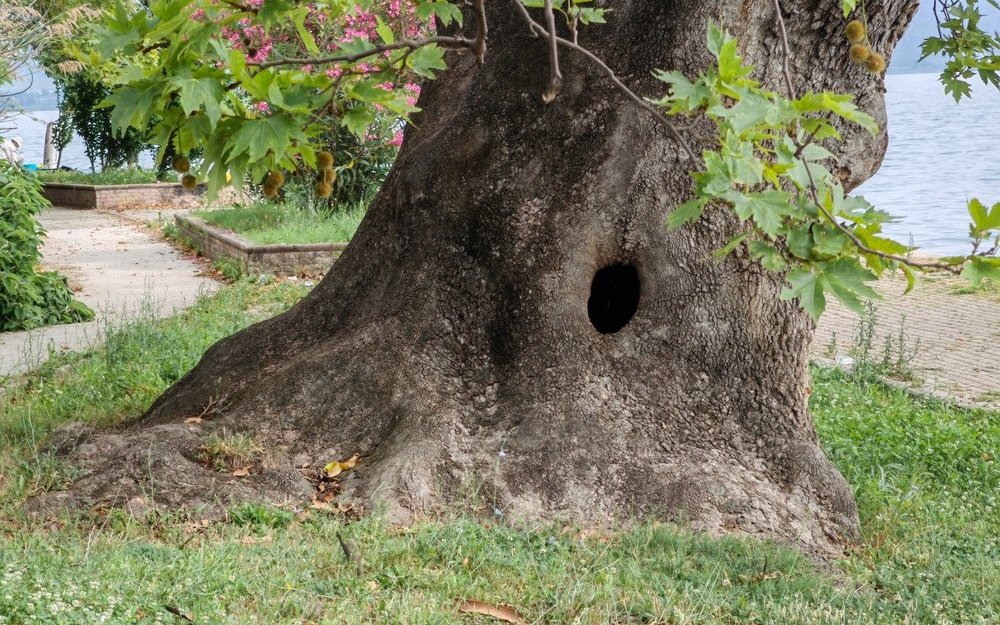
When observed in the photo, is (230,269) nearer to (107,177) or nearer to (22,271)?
(22,271)

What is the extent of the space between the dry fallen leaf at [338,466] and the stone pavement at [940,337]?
177 inches

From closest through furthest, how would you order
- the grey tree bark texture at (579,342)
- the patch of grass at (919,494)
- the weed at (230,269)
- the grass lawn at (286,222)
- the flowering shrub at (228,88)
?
the flowering shrub at (228,88) < the patch of grass at (919,494) < the grey tree bark texture at (579,342) < the weed at (230,269) < the grass lawn at (286,222)

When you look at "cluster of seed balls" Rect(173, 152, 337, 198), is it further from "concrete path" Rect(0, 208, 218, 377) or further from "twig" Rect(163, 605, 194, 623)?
"concrete path" Rect(0, 208, 218, 377)

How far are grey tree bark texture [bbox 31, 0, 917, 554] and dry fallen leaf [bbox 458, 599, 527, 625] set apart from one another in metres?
0.96

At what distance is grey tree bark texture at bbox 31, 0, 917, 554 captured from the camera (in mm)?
4898

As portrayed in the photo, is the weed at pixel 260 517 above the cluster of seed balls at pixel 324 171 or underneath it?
underneath

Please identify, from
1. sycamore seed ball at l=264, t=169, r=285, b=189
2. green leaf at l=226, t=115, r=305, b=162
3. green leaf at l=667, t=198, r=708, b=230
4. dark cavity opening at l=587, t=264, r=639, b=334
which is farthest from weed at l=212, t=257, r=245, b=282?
green leaf at l=667, t=198, r=708, b=230

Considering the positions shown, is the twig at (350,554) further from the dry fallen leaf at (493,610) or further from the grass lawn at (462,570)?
the dry fallen leaf at (493,610)

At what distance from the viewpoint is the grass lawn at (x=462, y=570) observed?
3.63 metres

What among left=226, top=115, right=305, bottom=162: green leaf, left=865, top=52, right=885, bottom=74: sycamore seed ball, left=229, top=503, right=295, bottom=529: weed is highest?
left=865, top=52, right=885, bottom=74: sycamore seed ball

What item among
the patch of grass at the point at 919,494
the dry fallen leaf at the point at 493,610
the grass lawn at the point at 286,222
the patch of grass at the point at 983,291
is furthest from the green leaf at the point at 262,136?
the patch of grass at the point at 983,291

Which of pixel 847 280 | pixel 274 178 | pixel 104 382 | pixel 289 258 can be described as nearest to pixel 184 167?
pixel 274 178

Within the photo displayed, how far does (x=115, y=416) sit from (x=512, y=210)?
2.76 m

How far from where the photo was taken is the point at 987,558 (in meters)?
4.99
